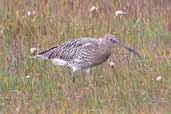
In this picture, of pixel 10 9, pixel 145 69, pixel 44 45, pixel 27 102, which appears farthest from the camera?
pixel 10 9

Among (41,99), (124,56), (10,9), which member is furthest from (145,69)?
(10,9)

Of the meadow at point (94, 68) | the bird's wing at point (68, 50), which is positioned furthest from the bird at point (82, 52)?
the meadow at point (94, 68)

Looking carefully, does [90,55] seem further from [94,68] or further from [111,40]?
[111,40]

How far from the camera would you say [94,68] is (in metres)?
10.9

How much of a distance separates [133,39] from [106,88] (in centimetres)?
199

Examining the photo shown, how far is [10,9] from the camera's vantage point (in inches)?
492

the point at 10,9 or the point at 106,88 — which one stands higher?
the point at 10,9

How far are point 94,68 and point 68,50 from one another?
16.2 inches

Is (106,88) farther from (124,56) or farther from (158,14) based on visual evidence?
(158,14)

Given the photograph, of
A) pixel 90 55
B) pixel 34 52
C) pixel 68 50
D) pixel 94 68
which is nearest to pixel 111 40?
pixel 90 55

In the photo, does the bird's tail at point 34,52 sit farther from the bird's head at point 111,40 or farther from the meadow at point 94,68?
the bird's head at point 111,40

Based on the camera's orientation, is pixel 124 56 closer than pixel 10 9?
Yes

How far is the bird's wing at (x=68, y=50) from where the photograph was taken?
10.9 metres

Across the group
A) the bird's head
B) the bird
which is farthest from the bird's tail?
the bird's head
